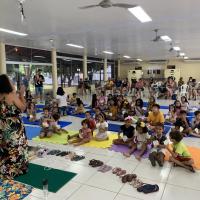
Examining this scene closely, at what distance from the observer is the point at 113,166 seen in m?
3.66

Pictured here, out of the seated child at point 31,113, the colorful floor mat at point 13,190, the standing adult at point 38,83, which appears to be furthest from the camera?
the standing adult at point 38,83

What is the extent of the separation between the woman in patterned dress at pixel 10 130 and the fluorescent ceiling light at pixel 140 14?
9.42 ft

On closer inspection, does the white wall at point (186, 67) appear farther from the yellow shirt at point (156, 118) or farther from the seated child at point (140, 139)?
the seated child at point (140, 139)

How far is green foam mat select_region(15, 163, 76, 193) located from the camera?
3057 millimetres

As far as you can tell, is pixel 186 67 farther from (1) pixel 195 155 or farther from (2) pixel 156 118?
(1) pixel 195 155

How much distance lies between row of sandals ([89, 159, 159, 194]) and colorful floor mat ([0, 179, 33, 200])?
1.14 metres

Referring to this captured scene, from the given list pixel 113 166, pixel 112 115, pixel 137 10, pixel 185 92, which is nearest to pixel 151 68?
pixel 185 92

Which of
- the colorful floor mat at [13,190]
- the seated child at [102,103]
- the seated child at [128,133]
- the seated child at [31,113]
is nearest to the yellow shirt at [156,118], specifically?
the seated child at [128,133]

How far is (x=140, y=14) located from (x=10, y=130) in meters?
3.67

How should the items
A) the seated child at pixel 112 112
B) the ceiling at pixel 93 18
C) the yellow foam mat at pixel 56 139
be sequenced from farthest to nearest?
the seated child at pixel 112 112 → the yellow foam mat at pixel 56 139 → the ceiling at pixel 93 18

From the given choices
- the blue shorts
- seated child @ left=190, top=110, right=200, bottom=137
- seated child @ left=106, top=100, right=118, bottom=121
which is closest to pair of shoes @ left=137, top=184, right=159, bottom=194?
seated child @ left=190, top=110, right=200, bottom=137

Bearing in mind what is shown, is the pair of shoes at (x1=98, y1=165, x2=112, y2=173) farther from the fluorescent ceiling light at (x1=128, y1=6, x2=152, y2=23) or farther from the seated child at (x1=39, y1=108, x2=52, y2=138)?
the fluorescent ceiling light at (x1=128, y1=6, x2=152, y2=23)

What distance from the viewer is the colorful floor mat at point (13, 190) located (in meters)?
2.78

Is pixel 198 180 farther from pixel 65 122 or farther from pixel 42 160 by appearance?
pixel 65 122
